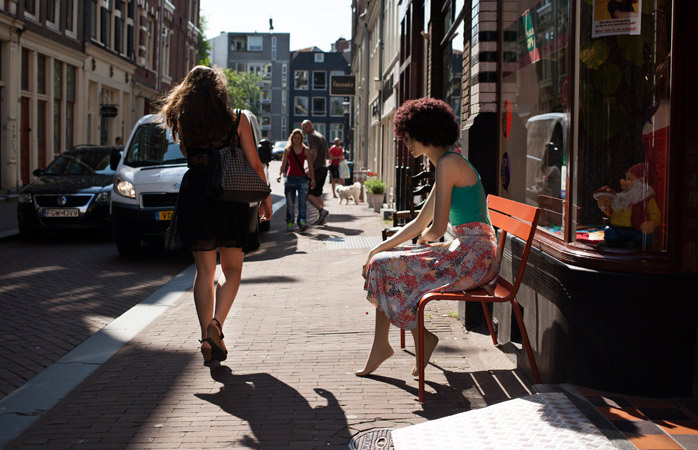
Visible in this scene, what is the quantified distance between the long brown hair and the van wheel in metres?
5.66

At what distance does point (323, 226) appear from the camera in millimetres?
14609

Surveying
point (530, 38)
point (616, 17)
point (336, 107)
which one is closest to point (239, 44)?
point (336, 107)

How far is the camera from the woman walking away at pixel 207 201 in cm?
482

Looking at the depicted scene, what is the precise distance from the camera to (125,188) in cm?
1024

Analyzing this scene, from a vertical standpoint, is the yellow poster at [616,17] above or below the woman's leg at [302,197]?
above

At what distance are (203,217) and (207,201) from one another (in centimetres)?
10

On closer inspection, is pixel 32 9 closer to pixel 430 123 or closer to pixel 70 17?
pixel 70 17

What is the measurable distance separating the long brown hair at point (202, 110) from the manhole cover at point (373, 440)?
210cm

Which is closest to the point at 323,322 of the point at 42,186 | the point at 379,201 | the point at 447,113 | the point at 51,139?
the point at 447,113

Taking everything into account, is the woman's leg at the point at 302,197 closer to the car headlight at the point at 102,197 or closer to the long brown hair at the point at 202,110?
the car headlight at the point at 102,197

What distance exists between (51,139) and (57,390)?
2234 cm

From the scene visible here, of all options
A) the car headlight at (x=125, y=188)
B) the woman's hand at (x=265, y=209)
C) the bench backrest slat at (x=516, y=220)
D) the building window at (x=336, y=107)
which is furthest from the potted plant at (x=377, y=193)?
the building window at (x=336, y=107)

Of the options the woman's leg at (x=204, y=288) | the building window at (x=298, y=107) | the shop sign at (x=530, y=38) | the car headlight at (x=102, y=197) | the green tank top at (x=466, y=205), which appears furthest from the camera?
the building window at (x=298, y=107)

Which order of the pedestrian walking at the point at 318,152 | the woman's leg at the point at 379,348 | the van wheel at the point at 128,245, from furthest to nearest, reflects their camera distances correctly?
the pedestrian walking at the point at 318,152
the van wheel at the point at 128,245
the woman's leg at the point at 379,348
